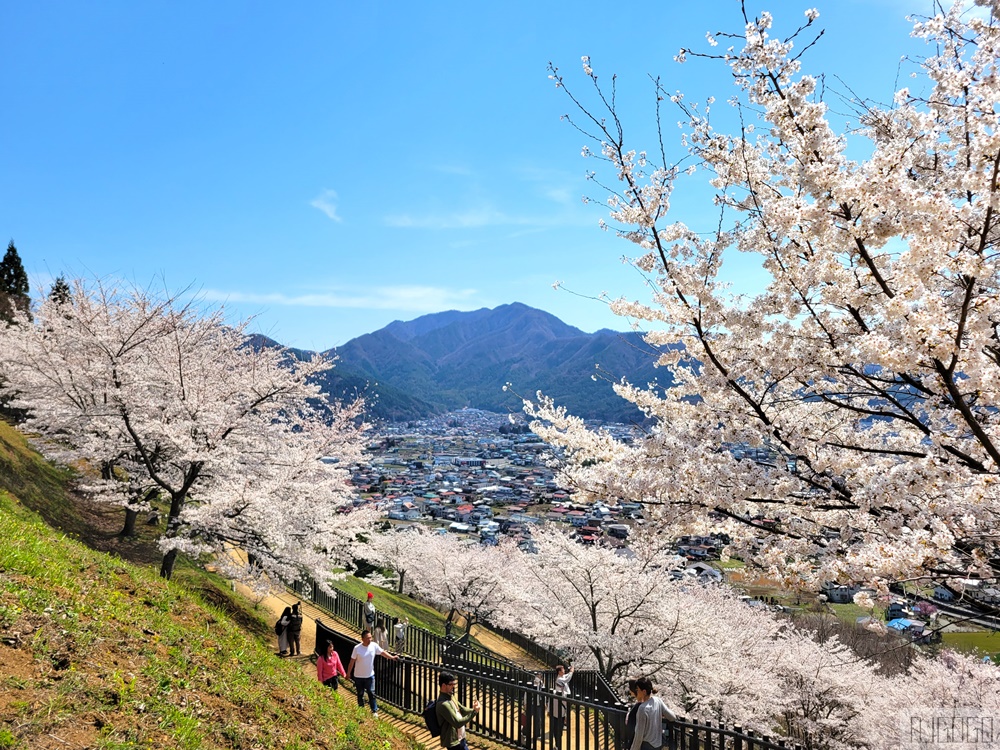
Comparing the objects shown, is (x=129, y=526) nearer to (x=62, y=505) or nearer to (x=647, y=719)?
(x=62, y=505)

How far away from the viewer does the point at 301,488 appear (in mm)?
13422

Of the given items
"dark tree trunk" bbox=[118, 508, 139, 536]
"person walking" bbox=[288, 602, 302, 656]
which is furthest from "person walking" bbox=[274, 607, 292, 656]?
"dark tree trunk" bbox=[118, 508, 139, 536]

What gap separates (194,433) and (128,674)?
396 inches

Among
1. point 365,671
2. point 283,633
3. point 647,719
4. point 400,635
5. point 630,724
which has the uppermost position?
point 647,719

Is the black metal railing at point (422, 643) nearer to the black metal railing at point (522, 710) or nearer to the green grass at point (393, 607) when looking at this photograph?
the black metal railing at point (522, 710)

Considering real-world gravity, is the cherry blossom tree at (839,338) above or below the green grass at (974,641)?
above

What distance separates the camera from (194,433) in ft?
44.2

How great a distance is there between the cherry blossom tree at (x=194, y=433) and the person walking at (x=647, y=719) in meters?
9.25

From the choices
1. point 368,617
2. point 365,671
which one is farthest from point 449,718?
point 368,617

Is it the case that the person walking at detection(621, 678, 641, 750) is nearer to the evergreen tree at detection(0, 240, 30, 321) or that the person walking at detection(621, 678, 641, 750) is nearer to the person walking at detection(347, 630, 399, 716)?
the person walking at detection(347, 630, 399, 716)

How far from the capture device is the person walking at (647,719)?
6.03m

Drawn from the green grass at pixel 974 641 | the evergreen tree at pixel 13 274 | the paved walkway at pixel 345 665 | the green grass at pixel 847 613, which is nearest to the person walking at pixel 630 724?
the paved walkway at pixel 345 665

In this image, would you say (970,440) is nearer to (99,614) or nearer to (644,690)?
(644,690)

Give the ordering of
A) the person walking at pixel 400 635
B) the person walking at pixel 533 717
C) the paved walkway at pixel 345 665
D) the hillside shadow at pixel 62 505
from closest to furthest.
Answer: the person walking at pixel 533 717 → the paved walkway at pixel 345 665 → the hillside shadow at pixel 62 505 → the person walking at pixel 400 635
